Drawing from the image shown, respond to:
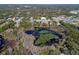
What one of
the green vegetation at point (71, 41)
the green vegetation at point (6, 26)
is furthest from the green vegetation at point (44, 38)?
the green vegetation at point (6, 26)

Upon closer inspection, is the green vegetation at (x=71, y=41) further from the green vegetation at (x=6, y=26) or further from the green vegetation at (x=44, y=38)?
the green vegetation at (x=6, y=26)

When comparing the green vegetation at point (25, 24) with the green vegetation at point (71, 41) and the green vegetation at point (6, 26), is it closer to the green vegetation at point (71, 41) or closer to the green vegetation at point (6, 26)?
the green vegetation at point (6, 26)

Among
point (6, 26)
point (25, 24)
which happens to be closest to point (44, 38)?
point (25, 24)

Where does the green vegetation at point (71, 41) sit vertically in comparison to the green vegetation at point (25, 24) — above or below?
below

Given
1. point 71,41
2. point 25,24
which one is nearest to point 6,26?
point 25,24

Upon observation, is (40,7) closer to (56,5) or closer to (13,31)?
(56,5)

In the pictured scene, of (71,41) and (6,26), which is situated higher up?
(6,26)

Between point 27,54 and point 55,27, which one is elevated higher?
point 55,27

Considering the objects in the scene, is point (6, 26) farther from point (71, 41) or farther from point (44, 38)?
point (71, 41)
